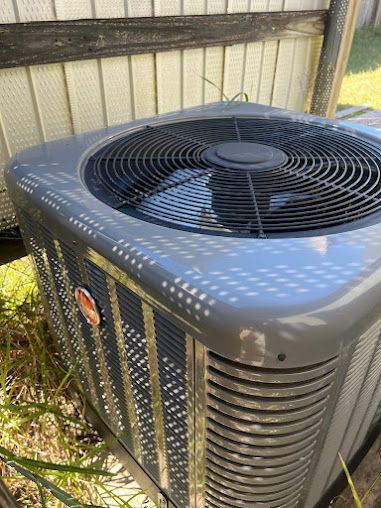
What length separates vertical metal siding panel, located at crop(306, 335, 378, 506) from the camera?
0.89 m

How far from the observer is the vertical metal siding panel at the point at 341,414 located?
89 centimetres

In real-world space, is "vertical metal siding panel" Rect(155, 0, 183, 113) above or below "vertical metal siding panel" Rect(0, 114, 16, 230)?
above

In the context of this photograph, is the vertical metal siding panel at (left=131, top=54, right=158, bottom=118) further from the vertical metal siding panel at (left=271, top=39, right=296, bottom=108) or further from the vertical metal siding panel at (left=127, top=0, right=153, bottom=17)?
the vertical metal siding panel at (left=271, top=39, right=296, bottom=108)

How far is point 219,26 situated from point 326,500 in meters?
2.60

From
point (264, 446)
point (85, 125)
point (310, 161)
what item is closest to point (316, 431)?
point (264, 446)

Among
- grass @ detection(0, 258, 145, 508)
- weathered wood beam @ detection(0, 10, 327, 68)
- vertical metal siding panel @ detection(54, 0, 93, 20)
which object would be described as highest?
vertical metal siding panel @ detection(54, 0, 93, 20)

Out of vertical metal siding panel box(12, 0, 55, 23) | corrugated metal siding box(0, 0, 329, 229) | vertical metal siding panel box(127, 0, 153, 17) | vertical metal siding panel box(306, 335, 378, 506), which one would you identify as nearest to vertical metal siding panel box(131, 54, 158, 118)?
corrugated metal siding box(0, 0, 329, 229)

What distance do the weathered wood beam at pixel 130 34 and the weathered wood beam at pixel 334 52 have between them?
0.33 meters

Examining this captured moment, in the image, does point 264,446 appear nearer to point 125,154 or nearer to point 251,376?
point 251,376

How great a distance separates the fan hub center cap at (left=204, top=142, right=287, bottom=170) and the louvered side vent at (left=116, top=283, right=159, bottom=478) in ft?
1.86

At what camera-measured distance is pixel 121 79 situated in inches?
88.4

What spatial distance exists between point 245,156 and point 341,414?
80cm

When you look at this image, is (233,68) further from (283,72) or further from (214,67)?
(283,72)

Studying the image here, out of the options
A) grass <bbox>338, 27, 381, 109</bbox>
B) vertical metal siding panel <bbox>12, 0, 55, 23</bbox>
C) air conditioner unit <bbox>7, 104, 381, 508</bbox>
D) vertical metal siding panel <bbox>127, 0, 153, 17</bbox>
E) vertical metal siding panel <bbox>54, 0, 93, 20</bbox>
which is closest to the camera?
air conditioner unit <bbox>7, 104, 381, 508</bbox>
